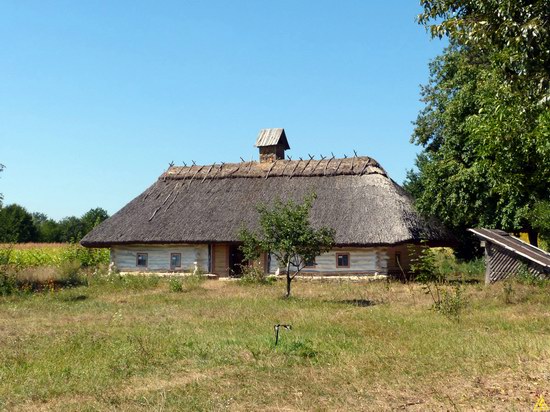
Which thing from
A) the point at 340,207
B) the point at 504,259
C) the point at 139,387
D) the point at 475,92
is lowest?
the point at 139,387

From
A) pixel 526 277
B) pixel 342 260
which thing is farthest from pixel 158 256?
pixel 526 277

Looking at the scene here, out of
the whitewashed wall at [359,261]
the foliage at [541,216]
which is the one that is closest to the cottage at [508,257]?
the foliage at [541,216]

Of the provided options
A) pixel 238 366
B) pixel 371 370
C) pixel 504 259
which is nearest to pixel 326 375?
pixel 371 370

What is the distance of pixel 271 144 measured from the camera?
33906mm

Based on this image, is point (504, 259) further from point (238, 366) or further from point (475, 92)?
point (238, 366)

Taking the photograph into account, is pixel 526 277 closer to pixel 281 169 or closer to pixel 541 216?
pixel 541 216

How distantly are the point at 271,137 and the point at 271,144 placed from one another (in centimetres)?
49

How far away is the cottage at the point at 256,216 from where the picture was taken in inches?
1061

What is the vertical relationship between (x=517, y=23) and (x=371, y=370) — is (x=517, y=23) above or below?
above

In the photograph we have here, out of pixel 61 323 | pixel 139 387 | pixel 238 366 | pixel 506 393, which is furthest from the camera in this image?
pixel 61 323

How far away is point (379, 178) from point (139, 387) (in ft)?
74.9

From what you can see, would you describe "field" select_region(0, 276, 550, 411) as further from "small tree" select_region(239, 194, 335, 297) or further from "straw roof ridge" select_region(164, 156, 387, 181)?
"straw roof ridge" select_region(164, 156, 387, 181)

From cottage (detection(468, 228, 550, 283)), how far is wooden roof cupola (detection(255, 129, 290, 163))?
1390 centimetres

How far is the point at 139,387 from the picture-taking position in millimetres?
8469
